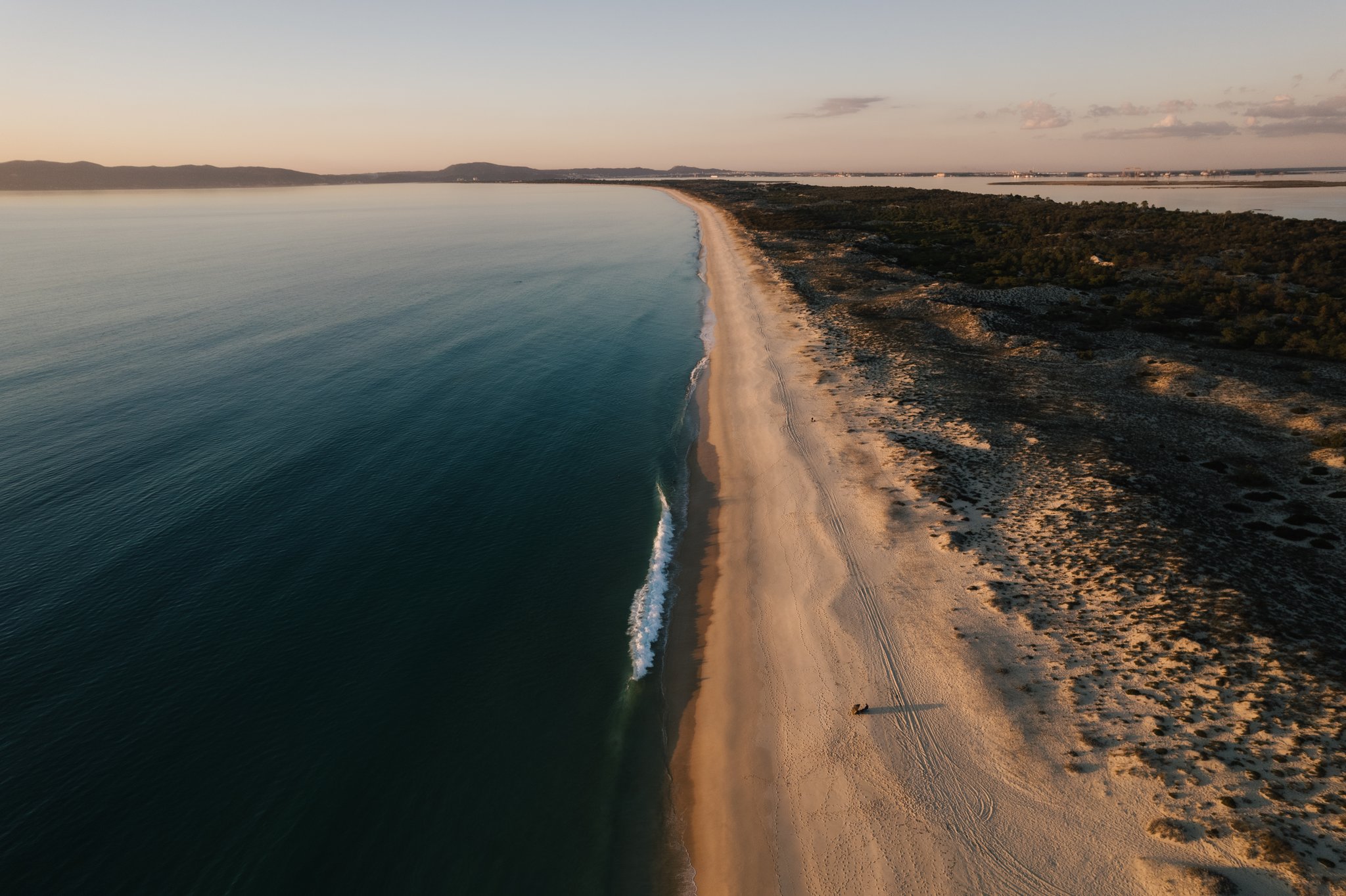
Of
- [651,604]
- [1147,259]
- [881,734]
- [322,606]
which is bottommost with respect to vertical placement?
[651,604]

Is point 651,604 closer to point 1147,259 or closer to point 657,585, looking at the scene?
point 657,585

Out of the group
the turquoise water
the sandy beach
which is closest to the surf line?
the turquoise water

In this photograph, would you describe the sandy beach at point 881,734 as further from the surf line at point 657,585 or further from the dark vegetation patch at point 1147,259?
the dark vegetation patch at point 1147,259

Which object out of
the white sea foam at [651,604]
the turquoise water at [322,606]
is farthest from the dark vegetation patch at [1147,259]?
the white sea foam at [651,604]

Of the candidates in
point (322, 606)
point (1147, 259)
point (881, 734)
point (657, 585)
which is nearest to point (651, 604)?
point (657, 585)

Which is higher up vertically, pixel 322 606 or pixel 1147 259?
pixel 1147 259

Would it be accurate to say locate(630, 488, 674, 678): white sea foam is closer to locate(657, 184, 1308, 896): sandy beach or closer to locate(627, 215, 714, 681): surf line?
locate(627, 215, 714, 681): surf line
